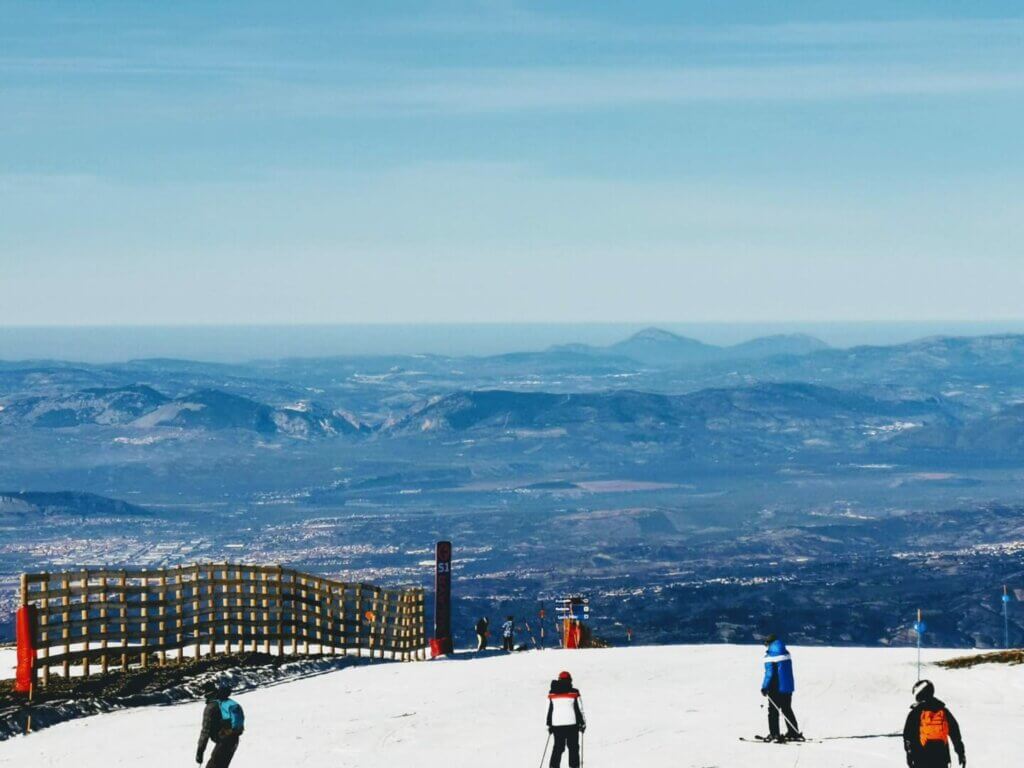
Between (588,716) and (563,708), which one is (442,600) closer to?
(588,716)

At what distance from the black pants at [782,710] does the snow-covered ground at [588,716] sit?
0.37 m

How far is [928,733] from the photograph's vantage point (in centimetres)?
2180

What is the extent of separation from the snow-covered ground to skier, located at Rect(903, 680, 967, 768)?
185 inches

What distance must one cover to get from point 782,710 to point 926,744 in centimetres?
627

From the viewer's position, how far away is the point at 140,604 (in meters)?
36.9

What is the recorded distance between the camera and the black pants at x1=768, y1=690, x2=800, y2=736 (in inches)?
1101

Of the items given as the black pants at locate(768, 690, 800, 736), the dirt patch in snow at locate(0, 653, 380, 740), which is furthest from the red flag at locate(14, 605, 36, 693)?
the black pants at locate(768, 690, 800, 736)

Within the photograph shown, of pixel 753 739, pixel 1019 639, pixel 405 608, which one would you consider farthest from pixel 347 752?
pixel 1019 639

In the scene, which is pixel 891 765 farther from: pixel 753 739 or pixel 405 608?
pixel 405 608

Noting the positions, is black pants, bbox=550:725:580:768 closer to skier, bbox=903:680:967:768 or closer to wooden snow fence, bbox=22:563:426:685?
skier, bbox=903:680:967:768

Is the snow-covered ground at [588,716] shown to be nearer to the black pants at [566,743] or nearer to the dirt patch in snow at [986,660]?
the dirt patch in snow at [986,660]

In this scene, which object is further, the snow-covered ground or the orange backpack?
the snow-covered ground

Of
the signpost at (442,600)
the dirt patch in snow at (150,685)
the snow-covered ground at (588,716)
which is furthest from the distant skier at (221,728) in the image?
the signpost at (442,600)

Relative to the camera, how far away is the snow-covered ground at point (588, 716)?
Answer: 28.0 metres
